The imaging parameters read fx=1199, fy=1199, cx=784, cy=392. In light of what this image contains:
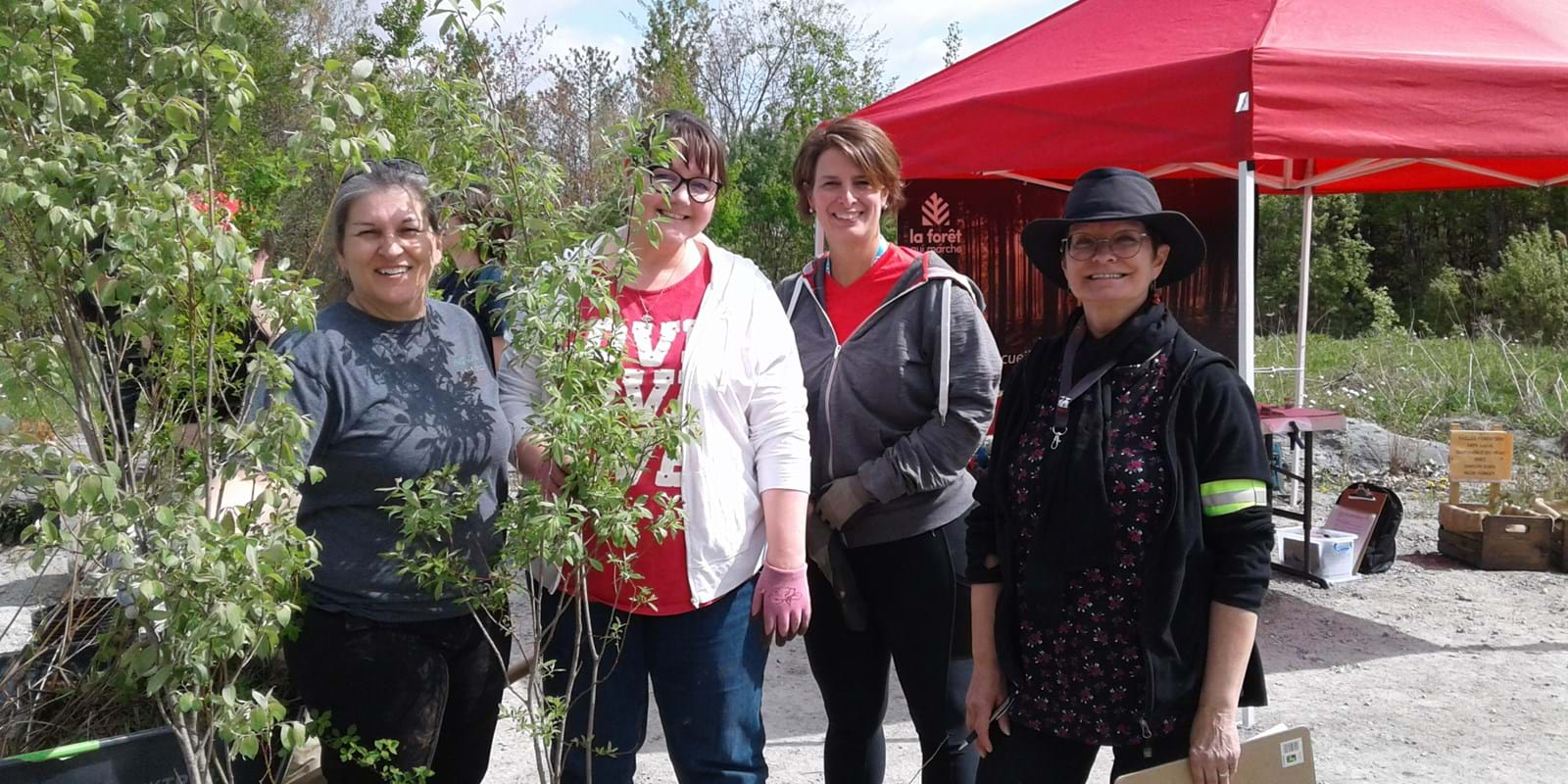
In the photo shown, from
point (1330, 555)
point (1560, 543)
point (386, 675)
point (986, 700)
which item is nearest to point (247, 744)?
point (386, 675)

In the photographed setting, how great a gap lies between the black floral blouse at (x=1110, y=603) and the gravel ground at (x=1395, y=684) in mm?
1689

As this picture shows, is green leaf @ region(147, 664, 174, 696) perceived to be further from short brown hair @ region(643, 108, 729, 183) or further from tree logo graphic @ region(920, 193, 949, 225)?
tree logo graphic @ region(920, 193, 949, 225)

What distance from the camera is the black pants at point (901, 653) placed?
269 cm

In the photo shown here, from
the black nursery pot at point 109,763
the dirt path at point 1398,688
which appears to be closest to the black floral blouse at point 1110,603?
the black nursery pot at point 109,763

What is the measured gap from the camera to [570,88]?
16297 millimetres

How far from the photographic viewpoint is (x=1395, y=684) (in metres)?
4.50

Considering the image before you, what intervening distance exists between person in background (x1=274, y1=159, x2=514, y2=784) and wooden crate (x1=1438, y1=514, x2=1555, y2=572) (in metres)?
5.72

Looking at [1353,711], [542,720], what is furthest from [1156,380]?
[1353,711]

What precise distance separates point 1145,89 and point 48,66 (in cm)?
370

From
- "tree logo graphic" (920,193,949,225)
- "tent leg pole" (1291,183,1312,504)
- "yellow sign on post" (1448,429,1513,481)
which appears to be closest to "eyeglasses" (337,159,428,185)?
"tree logo graphic" (920,193,949,225)

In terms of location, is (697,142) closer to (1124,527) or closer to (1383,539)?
(1124,527)

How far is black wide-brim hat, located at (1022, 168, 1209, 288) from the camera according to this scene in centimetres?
206

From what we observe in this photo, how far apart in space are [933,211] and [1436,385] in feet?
18.5

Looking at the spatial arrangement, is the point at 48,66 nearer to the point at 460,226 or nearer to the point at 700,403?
the point at 460,226
